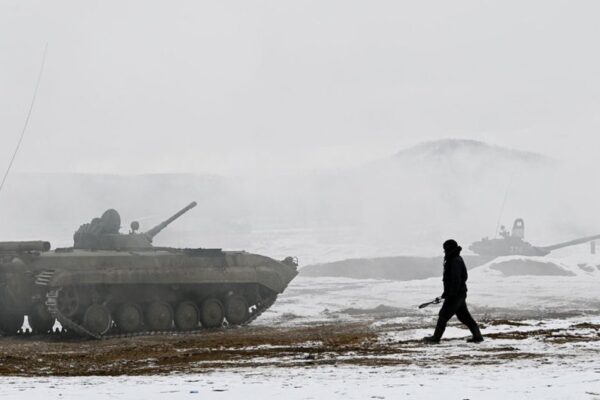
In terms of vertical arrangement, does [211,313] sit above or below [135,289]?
below

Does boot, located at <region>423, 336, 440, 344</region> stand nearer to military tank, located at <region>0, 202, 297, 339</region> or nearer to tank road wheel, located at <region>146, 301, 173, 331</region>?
military tank, located at <region>0, 202, 297, 339</region>

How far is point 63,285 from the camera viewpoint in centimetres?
1942

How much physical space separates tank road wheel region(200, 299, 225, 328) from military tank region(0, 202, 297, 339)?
0.02m

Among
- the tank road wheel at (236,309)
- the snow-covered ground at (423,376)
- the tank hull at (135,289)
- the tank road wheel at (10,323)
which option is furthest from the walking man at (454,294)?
the tank road wheel at (10,323)

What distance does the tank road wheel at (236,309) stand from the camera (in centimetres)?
2273

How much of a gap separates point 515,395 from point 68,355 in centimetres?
855

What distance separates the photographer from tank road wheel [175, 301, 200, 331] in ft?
71.4

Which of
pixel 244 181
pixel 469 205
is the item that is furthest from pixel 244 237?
pixel 244 181

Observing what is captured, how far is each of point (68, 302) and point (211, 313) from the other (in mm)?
3737

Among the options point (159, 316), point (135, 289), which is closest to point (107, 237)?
point (135, 289)

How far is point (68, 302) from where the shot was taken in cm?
1983

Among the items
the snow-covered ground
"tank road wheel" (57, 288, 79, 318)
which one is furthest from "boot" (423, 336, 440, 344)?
"tank road wheel" (57, 288, 79, 318)

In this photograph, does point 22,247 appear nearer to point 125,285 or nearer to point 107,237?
point 125,285

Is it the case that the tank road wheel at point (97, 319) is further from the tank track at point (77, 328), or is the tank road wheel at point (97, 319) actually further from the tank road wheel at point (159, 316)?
the tank road wheel at point (159, 316)
